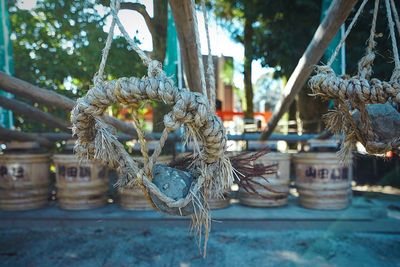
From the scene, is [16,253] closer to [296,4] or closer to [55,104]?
[55,104]

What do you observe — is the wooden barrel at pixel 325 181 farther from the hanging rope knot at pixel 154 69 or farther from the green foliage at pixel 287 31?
the hanging rope knot at pixel 154 69

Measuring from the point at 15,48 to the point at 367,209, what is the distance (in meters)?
4.98

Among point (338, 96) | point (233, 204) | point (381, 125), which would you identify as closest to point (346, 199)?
point (233, 204)

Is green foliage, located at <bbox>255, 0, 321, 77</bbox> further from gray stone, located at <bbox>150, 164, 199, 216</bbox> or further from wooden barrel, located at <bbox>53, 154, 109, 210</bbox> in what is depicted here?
gray stone, located at <bbox>150, 164, 199, 216</bbox>

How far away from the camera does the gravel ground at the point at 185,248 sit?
11.6 feet

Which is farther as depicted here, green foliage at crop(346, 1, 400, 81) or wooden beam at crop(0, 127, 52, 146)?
green foliage at crop(346, 1, 400, 81)

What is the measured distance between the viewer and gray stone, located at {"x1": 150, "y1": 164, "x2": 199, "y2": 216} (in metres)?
1.50

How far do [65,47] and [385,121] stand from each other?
355 centimetres

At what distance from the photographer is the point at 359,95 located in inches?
66.8

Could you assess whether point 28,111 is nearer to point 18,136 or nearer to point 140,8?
point 18,136

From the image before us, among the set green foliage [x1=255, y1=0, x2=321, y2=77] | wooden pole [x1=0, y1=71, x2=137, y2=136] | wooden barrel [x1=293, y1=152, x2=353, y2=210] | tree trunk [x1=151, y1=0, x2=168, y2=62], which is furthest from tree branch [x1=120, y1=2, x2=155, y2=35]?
green foliage [x1=255, y1=0, x2=321, y2=77]

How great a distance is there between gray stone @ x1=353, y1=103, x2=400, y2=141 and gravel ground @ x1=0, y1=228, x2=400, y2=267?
184 cm

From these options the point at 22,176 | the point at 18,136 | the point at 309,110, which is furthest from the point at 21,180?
the point at 309,110

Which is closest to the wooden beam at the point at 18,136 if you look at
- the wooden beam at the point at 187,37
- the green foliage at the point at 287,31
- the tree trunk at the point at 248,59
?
the wooden beam at the point at 187,37
